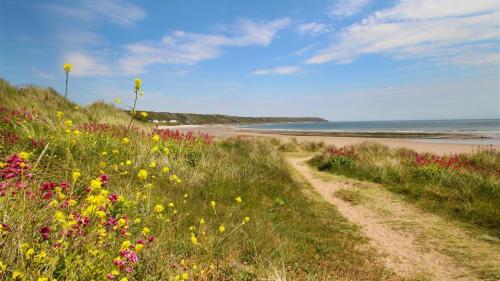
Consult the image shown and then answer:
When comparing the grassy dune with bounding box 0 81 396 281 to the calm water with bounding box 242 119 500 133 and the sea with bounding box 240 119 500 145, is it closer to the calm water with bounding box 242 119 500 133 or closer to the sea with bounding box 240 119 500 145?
the sea with bounding box 240 119 500 145

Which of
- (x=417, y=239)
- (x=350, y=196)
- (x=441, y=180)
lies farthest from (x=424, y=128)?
(x=417, y=239)

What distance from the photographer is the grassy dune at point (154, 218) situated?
2.47m

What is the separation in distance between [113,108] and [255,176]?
47.7 ft

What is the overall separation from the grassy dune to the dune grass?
293cm

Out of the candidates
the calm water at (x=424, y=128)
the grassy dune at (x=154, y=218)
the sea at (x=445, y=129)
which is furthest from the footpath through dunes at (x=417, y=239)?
the calm water at (x=424, y=128)

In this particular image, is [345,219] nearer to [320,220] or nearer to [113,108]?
[320,220]

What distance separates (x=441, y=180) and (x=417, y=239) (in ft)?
15.4

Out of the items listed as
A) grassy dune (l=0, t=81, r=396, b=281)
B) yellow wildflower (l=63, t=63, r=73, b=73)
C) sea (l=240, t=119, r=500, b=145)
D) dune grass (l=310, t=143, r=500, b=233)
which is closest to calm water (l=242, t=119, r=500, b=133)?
sea (l=240, t=119, r=500, b=145)

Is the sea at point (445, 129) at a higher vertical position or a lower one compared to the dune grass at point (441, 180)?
higher

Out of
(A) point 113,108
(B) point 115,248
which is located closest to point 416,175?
(B) point 115,248

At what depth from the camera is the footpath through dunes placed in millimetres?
5102

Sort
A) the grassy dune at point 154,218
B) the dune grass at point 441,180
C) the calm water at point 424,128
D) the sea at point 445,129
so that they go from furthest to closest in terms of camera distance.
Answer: the calm water at point 424,128, the sea at point 445,129, the dune grass at point 441,180, the grassy dune at point 154,218

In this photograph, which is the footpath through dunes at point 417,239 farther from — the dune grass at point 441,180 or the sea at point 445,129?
the sea at point 445,129

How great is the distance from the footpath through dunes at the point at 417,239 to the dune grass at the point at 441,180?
1.90ft
